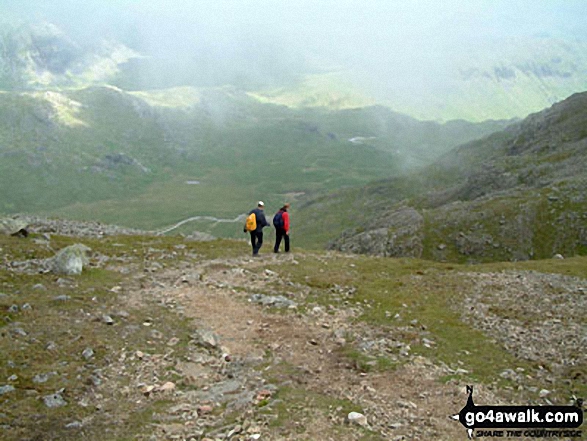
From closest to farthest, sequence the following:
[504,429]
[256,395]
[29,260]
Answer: [504,429] < [256,395] < [29,260]

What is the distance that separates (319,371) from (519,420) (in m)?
6.27

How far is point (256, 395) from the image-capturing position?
1454cm

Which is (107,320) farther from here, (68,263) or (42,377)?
(68,263)

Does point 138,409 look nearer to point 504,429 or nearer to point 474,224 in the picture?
point 504,429

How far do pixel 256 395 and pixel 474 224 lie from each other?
64043mm

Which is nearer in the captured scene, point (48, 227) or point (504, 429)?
point (504, 429)

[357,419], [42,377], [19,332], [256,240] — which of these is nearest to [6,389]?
[42,377]

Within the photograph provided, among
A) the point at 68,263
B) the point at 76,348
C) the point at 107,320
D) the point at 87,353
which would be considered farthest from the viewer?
the point at 68,263

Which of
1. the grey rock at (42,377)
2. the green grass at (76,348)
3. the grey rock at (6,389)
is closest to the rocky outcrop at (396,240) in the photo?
the green grass at (76,348)

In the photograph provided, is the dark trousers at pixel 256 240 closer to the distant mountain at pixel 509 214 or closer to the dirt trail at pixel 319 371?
the dirt trail at pixel 319 371

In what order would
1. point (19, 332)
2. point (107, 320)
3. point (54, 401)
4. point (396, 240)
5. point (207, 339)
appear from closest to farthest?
1. point (54, 401)
2. point (19, 332)
3. point (207, 339)
4. point (107, 320)
5. point (396, 240)

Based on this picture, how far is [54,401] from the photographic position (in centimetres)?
1367

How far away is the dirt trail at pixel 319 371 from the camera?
13.0m

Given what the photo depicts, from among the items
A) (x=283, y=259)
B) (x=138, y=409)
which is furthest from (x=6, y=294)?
(x=283, y=259)
